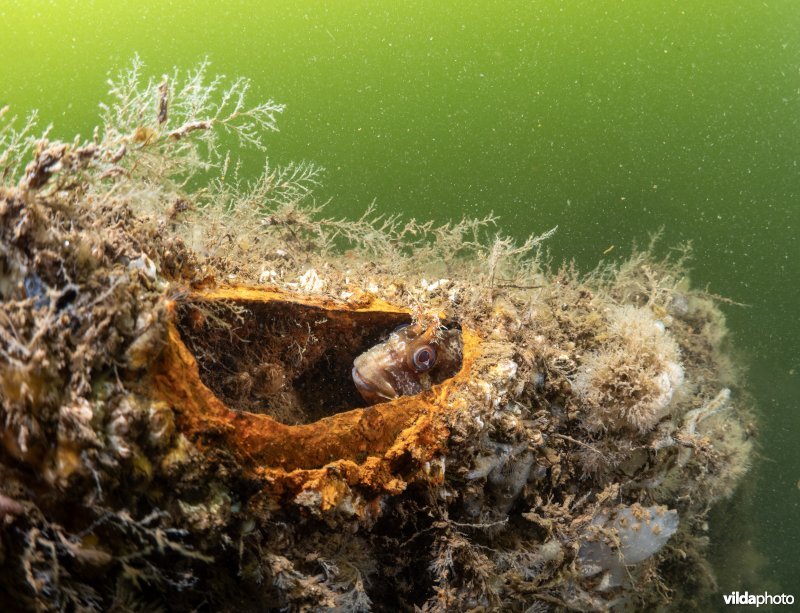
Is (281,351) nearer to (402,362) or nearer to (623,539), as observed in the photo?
(402,362)

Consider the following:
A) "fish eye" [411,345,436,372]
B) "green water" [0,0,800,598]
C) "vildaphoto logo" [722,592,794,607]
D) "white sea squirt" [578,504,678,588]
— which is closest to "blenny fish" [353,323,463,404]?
"fish eye" [411,345,436,372]

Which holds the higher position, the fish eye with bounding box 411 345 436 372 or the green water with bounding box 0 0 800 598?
the green water with bounding box 0 0 800 598

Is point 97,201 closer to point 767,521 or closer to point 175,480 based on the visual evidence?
point 175,480

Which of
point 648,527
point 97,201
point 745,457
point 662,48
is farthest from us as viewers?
point 662,48

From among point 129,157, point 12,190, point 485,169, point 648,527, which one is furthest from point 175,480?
point 485,169

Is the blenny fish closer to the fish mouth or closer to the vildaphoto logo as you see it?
the fish mouth

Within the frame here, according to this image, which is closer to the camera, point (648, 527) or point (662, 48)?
point (648, 527)
